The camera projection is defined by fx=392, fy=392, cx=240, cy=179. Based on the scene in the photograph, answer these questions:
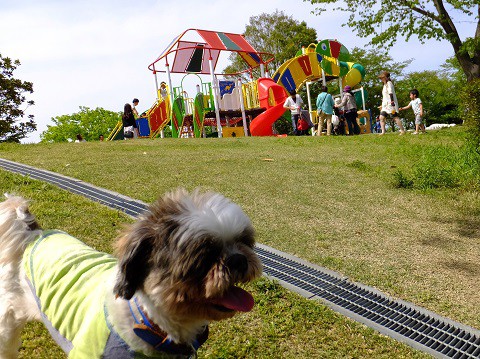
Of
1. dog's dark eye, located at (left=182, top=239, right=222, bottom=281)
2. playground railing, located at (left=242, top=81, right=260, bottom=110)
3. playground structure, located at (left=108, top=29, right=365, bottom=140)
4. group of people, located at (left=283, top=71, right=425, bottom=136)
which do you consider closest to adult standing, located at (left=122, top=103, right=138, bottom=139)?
playground structure, located at (left=108, top=29, right=365, bottom=140)

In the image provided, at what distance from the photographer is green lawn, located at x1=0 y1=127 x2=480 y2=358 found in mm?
3033

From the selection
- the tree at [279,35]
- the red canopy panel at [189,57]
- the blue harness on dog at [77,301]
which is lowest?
the blue harness on dog at [77,301]

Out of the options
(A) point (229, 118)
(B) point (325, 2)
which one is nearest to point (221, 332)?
(B) point (325, 2)

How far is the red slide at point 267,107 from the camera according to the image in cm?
2019

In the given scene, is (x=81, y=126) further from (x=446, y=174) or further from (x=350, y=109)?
(x=446, y=174)

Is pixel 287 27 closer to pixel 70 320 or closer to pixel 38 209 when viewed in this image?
pixel 38 209

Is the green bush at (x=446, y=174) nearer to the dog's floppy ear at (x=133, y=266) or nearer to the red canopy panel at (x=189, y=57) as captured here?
the dog's floppy ear at (x=133, y=266)

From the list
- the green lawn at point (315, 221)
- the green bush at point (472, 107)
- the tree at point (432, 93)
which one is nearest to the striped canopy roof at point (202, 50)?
the green lawn at point (315, 221)

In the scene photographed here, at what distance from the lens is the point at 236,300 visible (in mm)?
1903

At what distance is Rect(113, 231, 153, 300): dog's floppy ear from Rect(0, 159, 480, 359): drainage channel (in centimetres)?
200

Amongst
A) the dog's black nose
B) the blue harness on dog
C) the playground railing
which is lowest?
the blue harness on dog

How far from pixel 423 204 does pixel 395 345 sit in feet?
12.7

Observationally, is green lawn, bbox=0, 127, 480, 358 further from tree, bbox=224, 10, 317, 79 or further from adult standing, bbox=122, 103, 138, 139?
tree, bbox=224, 10, 317, 79

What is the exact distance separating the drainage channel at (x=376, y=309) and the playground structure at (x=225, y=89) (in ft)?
53.6
